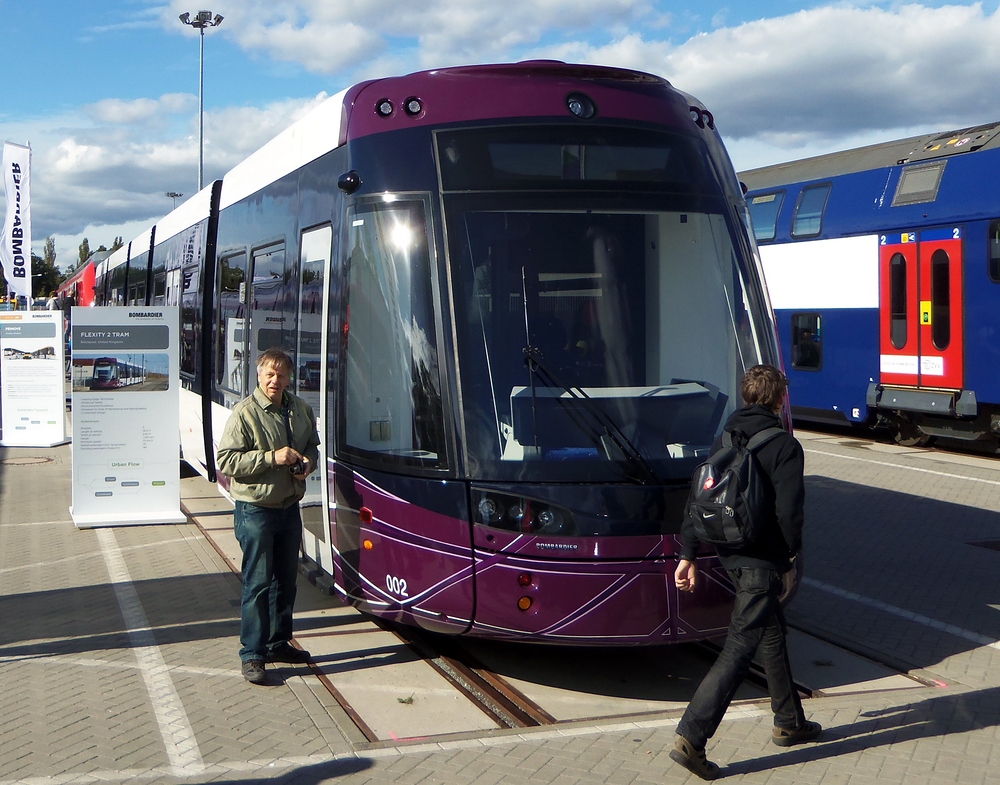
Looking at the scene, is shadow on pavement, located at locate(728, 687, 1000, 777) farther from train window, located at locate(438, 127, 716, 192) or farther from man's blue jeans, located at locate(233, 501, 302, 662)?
train window, located at locate(438, 127, 716, 192)

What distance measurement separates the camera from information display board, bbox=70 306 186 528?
400 inches

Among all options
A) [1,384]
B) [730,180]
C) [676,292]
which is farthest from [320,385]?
[1,384]

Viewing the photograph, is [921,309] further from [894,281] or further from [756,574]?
[756,574]

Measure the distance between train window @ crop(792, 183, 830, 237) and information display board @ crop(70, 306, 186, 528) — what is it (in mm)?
10969

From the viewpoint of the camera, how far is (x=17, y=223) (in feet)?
68.4

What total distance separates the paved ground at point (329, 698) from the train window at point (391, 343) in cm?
135

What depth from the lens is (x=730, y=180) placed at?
6.29 meters

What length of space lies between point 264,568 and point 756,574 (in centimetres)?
260

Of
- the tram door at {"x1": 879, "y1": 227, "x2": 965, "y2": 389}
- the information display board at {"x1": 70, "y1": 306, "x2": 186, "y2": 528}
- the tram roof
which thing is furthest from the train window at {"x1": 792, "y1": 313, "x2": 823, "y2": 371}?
the information display board at {"x1": 70, "y1": 306, "x2": 186, "y2": 528}

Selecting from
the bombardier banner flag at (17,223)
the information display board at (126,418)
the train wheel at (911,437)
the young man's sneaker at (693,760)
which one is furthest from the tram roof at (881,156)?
the bombardier banner flag at (17,223)

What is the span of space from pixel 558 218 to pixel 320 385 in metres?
1.72

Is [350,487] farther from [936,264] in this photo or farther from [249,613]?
[936,264]

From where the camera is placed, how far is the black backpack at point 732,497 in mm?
4562

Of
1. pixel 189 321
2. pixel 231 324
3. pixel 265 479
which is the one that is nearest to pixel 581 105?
pixel 265 479
